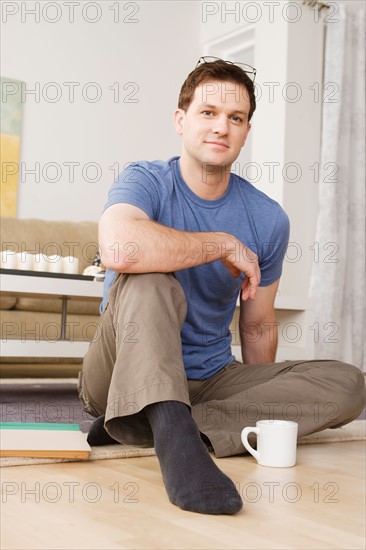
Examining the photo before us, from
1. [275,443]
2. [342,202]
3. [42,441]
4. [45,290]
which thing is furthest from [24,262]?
[342,202]

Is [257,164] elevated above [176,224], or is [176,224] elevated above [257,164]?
[257,164]

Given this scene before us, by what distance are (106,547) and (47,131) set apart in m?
4.41

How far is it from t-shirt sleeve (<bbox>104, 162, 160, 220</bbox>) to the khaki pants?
203 millimetres

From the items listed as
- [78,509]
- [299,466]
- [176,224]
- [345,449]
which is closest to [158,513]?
[78,509]

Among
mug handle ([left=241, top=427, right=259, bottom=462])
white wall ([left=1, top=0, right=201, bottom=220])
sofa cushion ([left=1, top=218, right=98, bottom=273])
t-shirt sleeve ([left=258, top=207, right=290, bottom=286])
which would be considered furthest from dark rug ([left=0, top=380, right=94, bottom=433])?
white wall ([left=1, top=0, right=201, bottom=220])

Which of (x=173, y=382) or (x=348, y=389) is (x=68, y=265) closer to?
(x=348, y=389)

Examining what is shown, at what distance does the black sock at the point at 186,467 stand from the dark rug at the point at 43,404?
73cm

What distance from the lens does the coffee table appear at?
9.46ft

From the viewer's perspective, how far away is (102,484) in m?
1.29

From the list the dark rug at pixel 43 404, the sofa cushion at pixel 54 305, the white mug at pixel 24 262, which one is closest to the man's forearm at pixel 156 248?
the dark rug at pixel 43 404

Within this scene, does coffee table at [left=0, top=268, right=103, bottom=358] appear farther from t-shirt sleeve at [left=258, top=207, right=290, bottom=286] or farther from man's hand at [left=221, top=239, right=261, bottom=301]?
man's hand at [left=221, top=239, right=261, bottom=301]

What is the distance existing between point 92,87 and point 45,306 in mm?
2029

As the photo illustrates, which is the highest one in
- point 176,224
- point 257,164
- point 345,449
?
point 257,164

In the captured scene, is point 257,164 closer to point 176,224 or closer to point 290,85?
point 290,85
